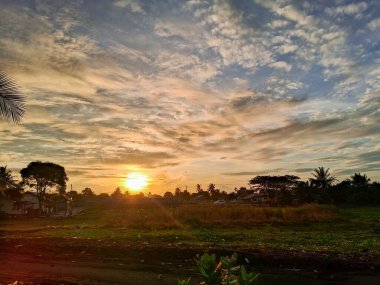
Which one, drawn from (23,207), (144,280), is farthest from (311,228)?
(23,207)

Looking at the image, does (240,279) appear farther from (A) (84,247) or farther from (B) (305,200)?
(B) (305,200)

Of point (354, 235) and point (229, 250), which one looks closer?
point (229, 250)

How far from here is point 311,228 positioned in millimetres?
32281

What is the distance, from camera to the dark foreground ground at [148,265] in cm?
1321

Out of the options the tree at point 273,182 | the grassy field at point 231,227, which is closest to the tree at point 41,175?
the grassy field at point 231,227

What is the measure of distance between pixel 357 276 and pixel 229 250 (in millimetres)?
5577

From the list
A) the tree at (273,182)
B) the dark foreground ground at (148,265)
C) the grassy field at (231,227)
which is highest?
the tree at (273,182)

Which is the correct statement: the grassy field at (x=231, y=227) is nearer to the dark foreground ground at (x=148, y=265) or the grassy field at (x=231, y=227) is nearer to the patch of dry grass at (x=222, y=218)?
the patch of dry grass at (x=222, y=218)

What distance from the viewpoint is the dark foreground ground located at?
520 inches

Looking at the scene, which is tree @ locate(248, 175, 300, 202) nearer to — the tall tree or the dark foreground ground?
the tall tree

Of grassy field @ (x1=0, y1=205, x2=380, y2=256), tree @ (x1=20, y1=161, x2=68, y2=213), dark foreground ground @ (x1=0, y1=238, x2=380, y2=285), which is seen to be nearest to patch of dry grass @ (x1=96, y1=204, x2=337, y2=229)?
grassy field @ (x1=0, y1=205, x2=380, y2=256)

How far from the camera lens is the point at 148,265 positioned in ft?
51.6

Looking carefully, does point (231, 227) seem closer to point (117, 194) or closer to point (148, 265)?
point (148, 265)

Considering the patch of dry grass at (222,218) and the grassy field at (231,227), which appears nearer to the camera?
the grassy field at (231,227)
